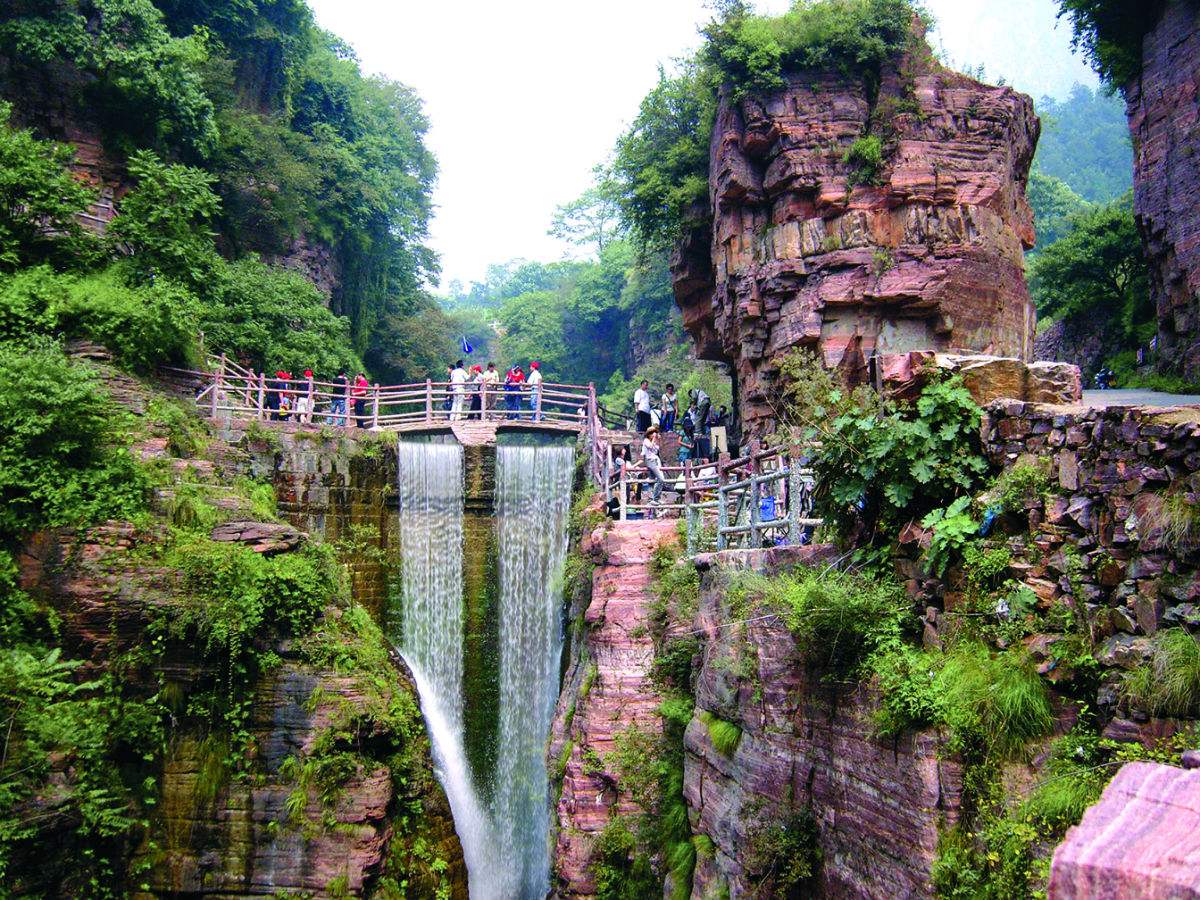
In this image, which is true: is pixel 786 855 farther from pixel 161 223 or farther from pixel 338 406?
pixel 338 406

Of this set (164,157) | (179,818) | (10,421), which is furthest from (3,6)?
(179,818)

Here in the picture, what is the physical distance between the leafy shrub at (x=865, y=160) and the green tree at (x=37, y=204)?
48.5 feet

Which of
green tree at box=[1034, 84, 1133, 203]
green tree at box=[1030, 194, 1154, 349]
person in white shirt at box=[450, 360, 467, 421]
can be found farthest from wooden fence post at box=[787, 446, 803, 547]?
green tree at box=[1034, 84, 1133, 203]

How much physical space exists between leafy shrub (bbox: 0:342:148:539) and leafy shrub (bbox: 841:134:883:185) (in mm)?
14129

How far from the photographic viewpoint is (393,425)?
21.0 metres

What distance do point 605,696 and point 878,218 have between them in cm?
1102

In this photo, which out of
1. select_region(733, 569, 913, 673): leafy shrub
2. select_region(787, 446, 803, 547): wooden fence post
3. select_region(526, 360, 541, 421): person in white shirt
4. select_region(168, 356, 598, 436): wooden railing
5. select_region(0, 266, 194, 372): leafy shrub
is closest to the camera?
select_region(733, 569, 913, 673): leafy shrub

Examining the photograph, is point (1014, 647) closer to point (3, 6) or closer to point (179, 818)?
point (179, 818)

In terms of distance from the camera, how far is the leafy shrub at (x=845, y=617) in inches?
279

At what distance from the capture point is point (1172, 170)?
1798 centimetres

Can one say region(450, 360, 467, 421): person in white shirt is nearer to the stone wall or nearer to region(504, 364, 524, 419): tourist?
region(504, 364, 524, 419): tourist

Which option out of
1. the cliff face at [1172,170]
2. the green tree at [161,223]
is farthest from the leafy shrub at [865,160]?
the green tree at [161,223]

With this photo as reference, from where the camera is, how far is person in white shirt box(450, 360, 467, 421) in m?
21.0

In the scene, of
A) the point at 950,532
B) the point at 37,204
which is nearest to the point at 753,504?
the point at 950,532
